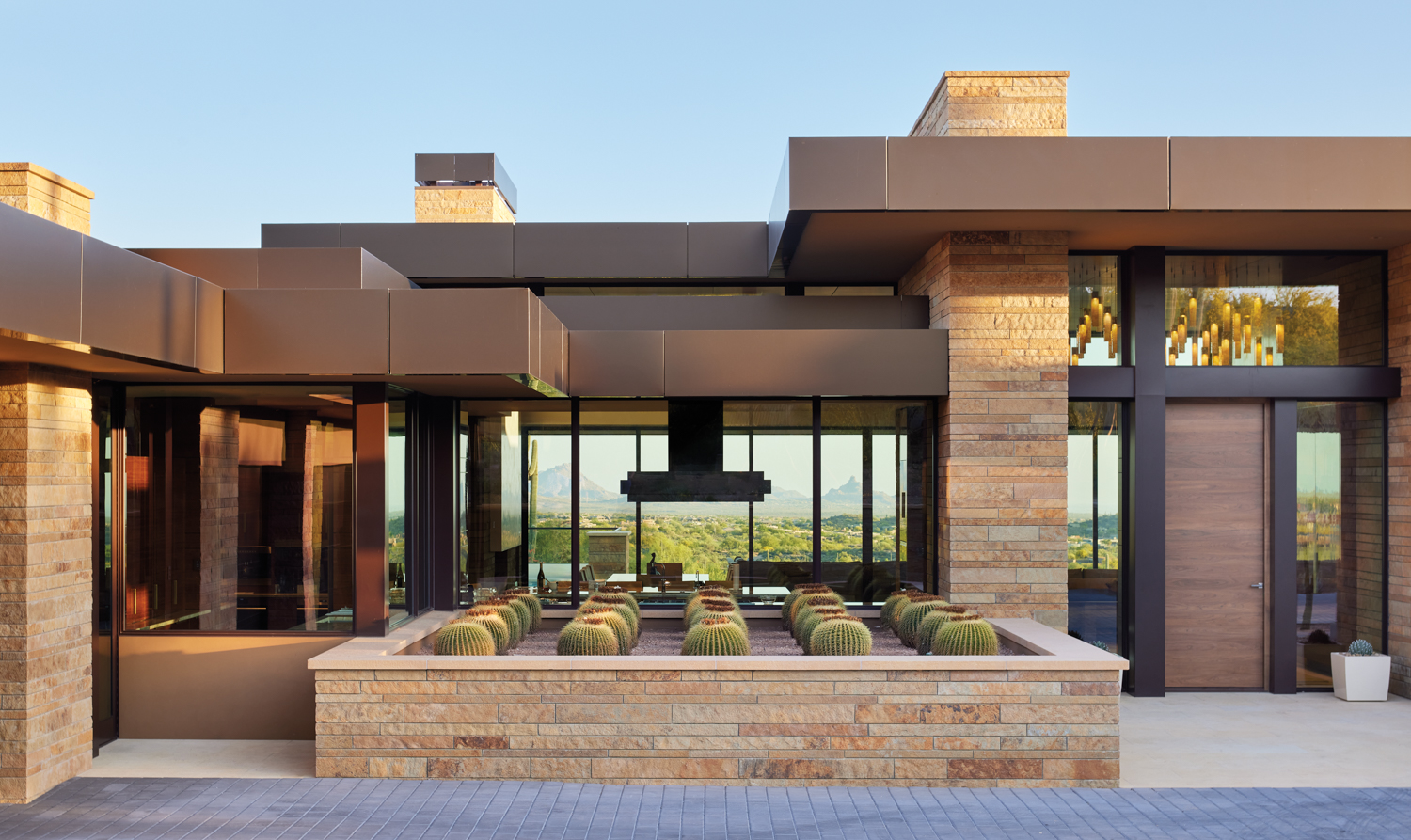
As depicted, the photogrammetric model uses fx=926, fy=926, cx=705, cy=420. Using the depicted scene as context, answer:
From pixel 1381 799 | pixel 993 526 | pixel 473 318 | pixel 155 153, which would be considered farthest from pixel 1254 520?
pixel 155 153

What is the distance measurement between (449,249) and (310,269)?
3749 millimetres

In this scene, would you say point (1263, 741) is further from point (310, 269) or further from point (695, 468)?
point (310, 269)

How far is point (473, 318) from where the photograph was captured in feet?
24.0

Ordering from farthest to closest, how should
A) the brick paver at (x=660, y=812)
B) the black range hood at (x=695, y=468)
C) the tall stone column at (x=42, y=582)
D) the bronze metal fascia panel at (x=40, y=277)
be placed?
the black range hood at (x=695, y=468) → the tall stone column at (x=42, y=582) → the brick paver at (x=660, y=812) → the bronze metal fascia panel at (x=40, y=277)

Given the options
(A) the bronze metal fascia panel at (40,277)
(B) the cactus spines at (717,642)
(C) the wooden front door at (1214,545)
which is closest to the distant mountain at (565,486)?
(B) the cactus spines at (717,642)

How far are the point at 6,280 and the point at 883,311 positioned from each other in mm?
8128

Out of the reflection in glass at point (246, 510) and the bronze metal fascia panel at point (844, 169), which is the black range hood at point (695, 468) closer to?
the bronze metal fascia panel at point (844, 169)

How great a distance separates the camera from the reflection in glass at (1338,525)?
33.9 feet

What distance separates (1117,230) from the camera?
9.49 m

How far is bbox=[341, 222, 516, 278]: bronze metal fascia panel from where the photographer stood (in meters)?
11.7

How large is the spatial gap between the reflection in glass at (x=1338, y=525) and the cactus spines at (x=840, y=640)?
577cm

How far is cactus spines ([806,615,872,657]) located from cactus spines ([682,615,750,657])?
64cm

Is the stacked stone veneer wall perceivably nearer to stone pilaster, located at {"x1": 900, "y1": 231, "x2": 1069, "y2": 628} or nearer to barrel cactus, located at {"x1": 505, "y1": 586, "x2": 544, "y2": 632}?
stone pilaster, located at {"x1": 900, "y1": 231, "x2": 1069, "y2": 628}

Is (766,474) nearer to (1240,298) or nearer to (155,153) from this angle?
(1240,298)
